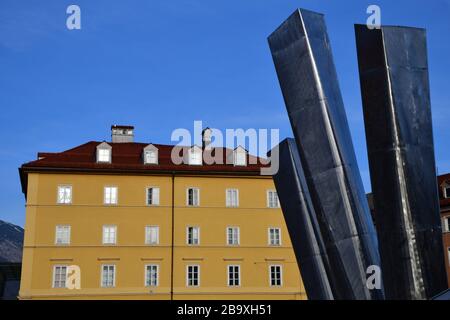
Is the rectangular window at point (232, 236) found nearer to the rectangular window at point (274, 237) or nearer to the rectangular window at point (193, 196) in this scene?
the rectangular window at point (274, 237)

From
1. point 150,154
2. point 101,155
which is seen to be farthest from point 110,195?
point 150,154

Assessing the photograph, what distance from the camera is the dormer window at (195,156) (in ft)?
162

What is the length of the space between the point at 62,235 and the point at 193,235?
385 inches

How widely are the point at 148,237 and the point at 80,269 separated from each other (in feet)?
18.0

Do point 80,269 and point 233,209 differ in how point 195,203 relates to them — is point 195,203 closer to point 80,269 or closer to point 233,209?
point 233,209

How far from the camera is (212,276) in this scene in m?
46.2

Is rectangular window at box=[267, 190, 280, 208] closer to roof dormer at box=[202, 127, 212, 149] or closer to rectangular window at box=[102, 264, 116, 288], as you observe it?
roof dormer at box=[202, 127, 212, 149]

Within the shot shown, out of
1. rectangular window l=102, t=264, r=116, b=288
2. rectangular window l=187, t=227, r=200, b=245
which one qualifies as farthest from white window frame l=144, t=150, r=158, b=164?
rectangular window l=102, t=264, r=116, b=288

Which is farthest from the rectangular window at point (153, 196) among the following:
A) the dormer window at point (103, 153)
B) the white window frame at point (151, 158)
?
the dormer window at point (103, 153)

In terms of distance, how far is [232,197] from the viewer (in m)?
48.5

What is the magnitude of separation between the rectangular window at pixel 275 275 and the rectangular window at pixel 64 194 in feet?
53.7

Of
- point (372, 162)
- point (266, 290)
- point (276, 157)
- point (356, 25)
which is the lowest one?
point (266, 290)
